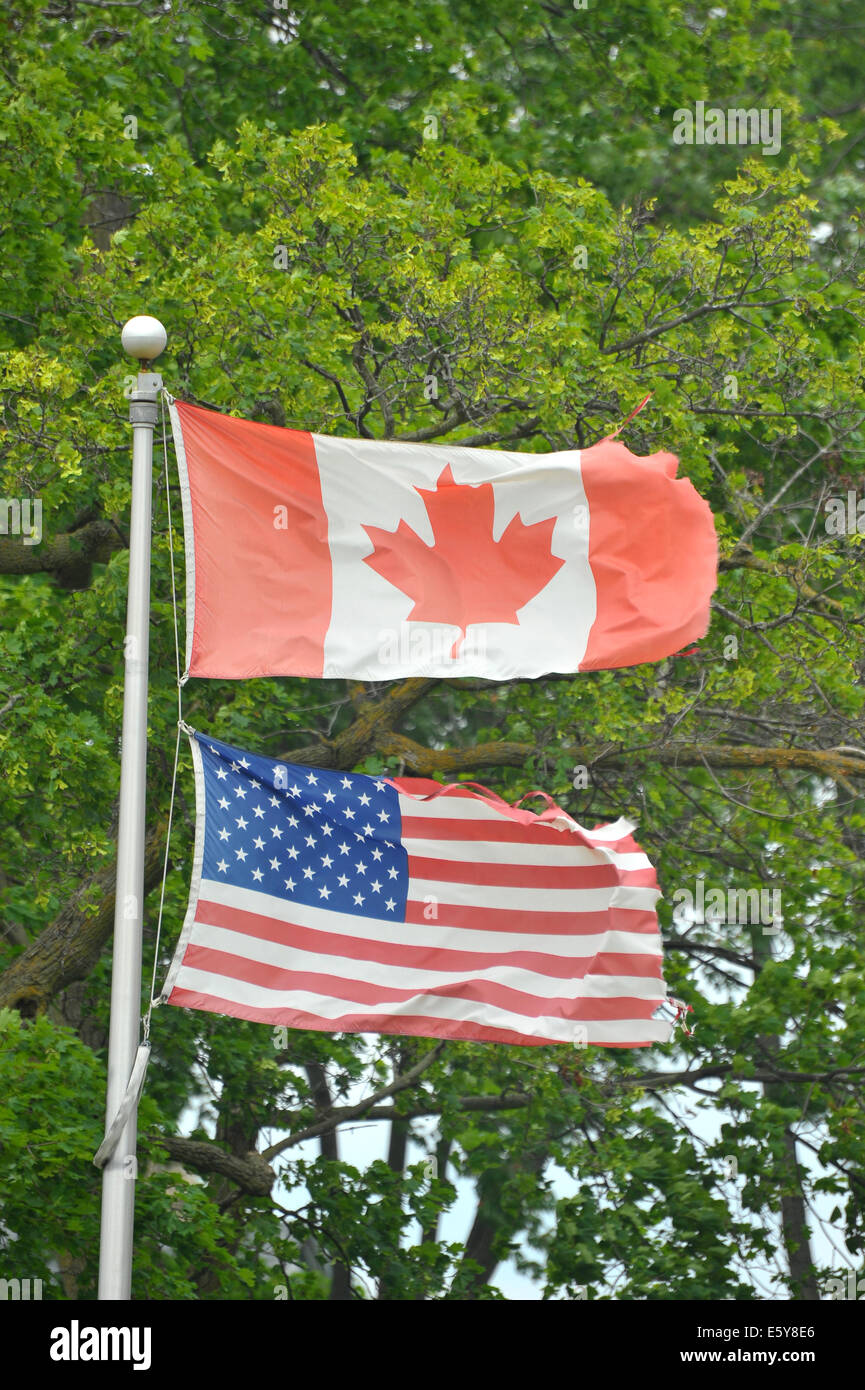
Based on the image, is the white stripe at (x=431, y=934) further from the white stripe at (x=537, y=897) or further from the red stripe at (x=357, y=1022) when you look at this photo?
the red stripe at (x=357, y=1022)

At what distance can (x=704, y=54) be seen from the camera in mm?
15766

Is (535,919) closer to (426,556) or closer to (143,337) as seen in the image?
(426,556)

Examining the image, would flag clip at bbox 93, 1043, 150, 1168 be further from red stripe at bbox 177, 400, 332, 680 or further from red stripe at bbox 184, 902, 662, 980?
red stripe at bbox 177, 400, 332, 680

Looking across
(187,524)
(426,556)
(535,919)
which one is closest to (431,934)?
(535,919)

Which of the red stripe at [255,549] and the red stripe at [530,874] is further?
the red stripe at [530,874]

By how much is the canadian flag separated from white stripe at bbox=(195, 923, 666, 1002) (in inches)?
43.3

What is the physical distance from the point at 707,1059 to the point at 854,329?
243 inches

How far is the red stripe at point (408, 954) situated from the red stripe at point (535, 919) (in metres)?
0.12

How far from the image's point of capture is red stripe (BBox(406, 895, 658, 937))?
304 inches

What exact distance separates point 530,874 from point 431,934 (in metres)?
0.57

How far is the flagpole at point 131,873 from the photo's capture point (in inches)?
246

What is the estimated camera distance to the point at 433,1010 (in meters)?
7.48

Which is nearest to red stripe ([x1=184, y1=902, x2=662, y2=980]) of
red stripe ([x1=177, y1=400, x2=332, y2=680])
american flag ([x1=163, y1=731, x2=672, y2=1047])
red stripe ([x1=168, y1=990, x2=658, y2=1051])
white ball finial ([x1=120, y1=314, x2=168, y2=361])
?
american flag ([x1=163, y1=731, x2=672, y2=1047])

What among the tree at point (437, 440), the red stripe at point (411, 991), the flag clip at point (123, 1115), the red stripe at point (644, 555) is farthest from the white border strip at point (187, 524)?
the tree at point (437, 440)
